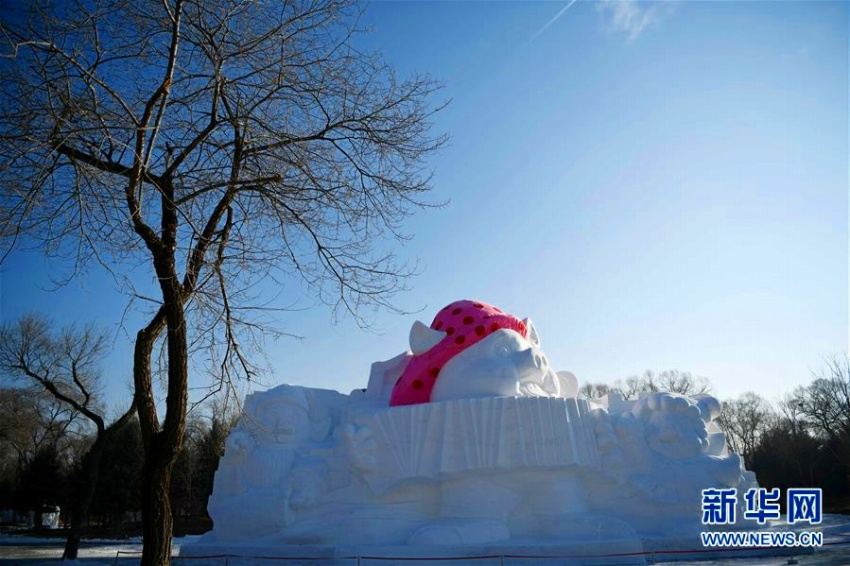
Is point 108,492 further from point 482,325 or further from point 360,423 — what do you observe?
point 482,325

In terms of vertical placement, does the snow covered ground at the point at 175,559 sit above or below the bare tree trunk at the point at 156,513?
below

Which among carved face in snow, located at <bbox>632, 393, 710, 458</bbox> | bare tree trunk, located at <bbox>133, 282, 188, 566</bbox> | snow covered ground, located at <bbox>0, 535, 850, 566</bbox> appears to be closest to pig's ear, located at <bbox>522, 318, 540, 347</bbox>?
carved face in snow, located at <bbox>632, 393, 710, 458</bbox>

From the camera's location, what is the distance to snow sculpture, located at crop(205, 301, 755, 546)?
10.4m

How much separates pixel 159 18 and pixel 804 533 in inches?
484

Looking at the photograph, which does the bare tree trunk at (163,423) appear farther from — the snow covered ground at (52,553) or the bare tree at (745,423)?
the bare tree at (745,423)

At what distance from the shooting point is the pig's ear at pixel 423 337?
38.7ft

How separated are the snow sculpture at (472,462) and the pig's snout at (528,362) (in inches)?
1.1

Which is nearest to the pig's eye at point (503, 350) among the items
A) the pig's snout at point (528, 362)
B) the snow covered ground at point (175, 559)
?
the pig's snout at point (528, 362)

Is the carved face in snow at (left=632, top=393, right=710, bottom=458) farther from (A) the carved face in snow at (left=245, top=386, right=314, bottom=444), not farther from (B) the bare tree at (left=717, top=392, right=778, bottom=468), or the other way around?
(B) the bare tree at (left=717, top=392, right=778, bottom=468)

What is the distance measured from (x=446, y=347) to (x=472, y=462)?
2.31m

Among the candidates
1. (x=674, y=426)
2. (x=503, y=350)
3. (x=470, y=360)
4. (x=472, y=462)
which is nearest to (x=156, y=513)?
(x=472, y=462)

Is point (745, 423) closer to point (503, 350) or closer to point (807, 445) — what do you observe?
point (807, 445)

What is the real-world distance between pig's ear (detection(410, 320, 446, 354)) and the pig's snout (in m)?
1.57

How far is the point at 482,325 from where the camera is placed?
1165cm
